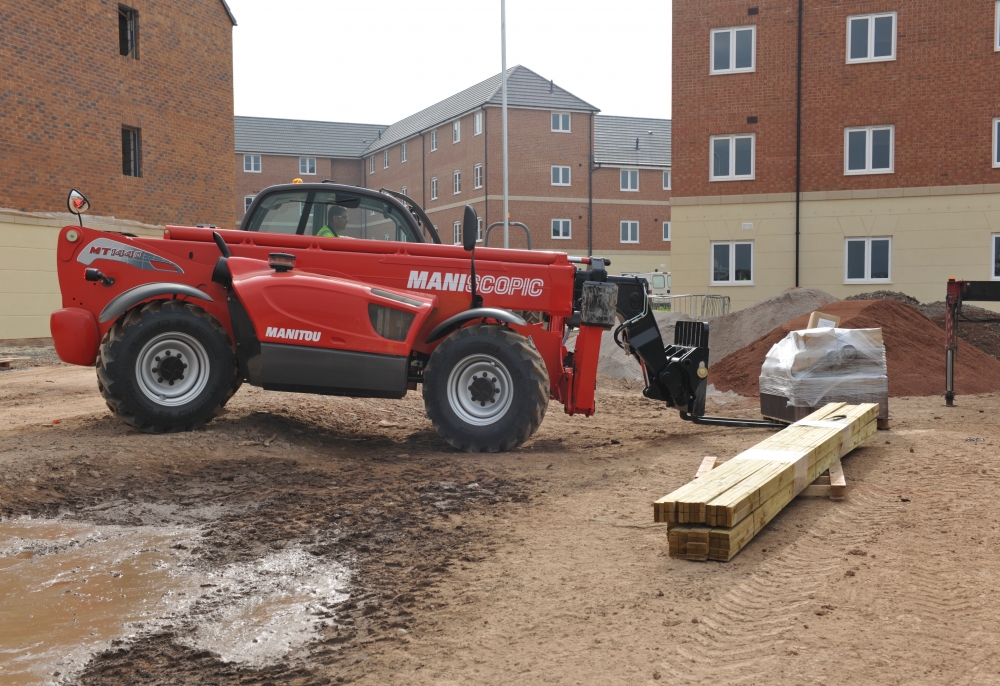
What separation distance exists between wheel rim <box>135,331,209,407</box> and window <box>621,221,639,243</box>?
4869cm

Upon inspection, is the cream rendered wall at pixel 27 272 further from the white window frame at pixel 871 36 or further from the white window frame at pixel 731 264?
the white window frame at pixel 871 36

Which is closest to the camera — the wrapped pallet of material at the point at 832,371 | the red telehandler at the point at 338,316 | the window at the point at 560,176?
the red telehandler at the point at 338,316

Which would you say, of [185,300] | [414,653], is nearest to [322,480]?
[185,300]

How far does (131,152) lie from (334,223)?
1834 centimetres

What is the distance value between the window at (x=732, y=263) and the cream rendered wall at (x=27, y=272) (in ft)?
58.8

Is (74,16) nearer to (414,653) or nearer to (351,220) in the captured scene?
(351,220)

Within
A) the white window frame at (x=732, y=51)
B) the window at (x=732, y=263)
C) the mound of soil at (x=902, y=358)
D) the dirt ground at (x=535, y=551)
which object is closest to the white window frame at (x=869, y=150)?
the white window frame at (x=732, y=51)

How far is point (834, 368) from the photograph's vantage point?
10.2m

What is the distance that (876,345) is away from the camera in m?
A: 10.3

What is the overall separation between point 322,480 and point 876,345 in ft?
20.7

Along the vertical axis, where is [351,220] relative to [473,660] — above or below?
above

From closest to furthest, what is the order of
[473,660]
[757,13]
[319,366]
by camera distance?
1. [473,660]
2. [319,366]
3. [757,13]

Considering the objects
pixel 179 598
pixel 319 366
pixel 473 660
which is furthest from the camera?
pixel 319 366

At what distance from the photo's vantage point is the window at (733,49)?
2780 centimetres
